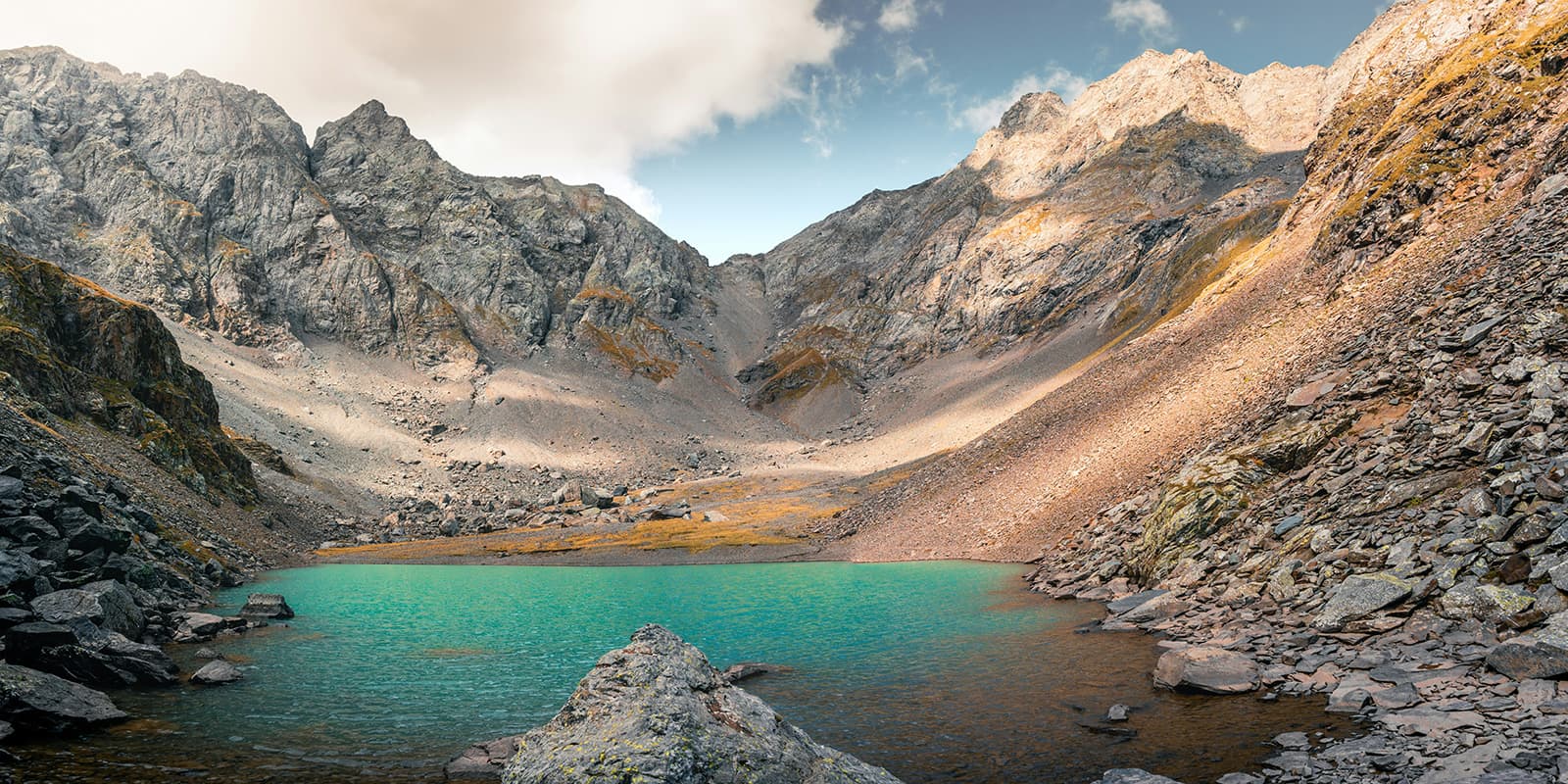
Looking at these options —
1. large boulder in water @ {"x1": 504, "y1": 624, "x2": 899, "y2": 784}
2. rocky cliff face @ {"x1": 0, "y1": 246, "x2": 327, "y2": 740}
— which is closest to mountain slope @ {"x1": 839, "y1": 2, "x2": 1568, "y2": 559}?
large boulder in water @ {"x1": 504, "y1": 624, "x2": 899, "y2": 784}

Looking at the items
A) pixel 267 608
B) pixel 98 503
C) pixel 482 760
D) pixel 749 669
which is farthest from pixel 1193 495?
pixel 98 503

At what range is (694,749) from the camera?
11.7m

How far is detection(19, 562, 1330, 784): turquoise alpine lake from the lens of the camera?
16.4m

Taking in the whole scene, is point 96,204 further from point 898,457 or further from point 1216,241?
point 1216,241

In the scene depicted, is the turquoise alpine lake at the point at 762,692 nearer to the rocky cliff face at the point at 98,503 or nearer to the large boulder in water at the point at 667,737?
the rocky cliff face at the point at 98,503

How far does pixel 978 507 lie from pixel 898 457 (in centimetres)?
9360

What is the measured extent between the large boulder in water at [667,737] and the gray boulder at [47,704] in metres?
13.6

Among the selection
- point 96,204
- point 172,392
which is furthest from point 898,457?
point 96,204

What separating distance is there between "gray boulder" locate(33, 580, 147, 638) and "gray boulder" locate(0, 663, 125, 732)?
5.63 metres

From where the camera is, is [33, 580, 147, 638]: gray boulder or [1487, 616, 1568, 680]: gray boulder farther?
[33, 580, 147, 638]: gray boulder

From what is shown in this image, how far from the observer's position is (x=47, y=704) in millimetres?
17391

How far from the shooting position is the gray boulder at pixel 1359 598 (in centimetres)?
2034

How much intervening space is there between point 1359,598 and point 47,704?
3631 centimetres

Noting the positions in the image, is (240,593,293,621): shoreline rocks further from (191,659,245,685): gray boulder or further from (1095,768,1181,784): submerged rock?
(1095,768,1181,784): submerged rock
